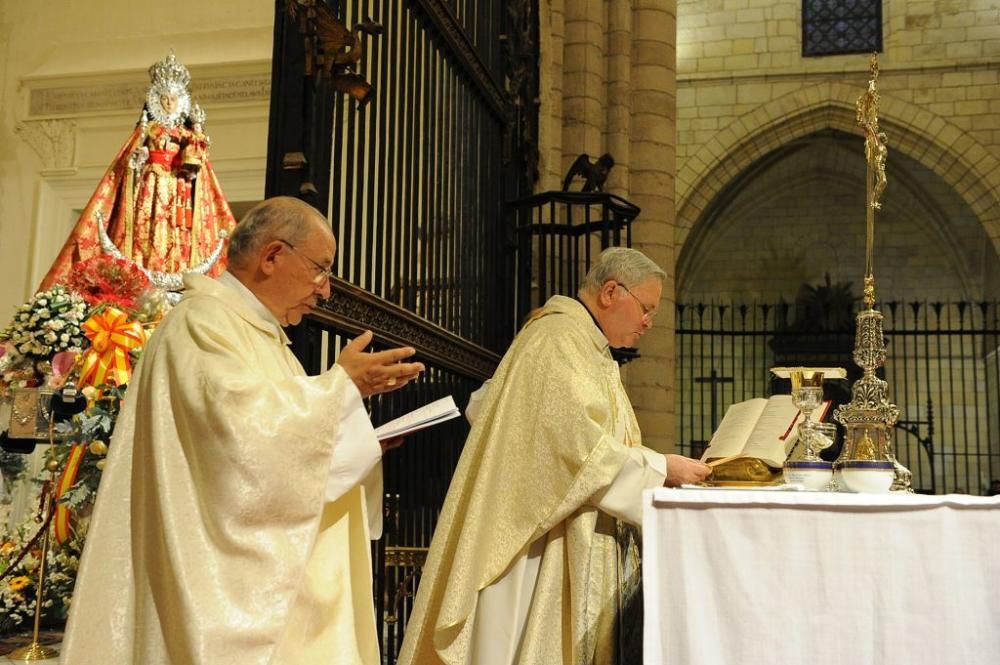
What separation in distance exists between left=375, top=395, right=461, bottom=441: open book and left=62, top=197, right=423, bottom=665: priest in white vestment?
2.1 inches

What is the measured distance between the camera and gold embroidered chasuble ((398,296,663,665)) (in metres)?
3.04

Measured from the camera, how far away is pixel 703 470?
305 cm

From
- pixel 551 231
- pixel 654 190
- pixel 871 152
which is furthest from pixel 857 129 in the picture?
pixel 871 152

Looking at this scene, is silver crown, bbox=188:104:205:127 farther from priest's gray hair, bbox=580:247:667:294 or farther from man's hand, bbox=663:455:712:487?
man's hand, bbox=663:455:712:487

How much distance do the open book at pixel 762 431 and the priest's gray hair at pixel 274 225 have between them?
4.62 ft

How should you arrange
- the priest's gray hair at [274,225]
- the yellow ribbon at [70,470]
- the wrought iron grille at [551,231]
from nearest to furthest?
1. the priest's gray hair at [274,225]
2. the yellow ribbon at [70,470]
3. the wrought iron grille at [551,231]

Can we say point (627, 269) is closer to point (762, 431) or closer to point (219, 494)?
point (762, 431)

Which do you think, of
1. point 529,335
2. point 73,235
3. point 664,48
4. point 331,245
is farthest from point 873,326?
point 664,48

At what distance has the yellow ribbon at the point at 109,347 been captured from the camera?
4617mm

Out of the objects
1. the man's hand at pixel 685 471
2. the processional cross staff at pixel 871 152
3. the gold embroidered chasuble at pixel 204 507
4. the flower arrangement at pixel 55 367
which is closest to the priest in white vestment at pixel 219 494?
the gold embroidered chasuble at pixel 204 507

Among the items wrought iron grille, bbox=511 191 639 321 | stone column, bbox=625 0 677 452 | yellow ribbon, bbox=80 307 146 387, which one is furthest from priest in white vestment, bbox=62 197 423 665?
stone column, bbox=625 0 677 452

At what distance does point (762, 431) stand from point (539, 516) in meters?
0.72

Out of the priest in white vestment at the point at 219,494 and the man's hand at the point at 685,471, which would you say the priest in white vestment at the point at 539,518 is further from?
the priest in white vestment at the point at 219,494

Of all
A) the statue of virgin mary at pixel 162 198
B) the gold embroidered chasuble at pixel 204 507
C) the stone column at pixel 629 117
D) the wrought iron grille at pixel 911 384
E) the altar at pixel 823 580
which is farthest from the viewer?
the wrought iron grille at pixel 911 384
